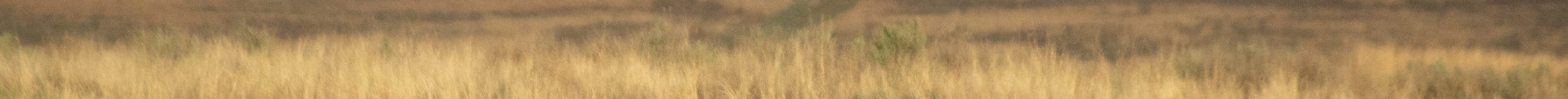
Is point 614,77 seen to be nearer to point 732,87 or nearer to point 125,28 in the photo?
point 732,87

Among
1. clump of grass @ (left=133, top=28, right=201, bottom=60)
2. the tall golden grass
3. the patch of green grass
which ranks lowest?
the tall golden grass

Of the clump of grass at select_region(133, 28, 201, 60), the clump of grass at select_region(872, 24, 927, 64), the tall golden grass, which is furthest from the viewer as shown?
the clump of grass at select_region(133, 28, 201, 60)

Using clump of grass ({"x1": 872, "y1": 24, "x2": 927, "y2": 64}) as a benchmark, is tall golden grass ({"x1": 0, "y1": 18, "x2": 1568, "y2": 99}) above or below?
below

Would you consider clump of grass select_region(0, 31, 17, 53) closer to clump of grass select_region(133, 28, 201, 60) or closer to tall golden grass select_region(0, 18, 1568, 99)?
tall golden grass select_region(0, 18, 1568, 99)

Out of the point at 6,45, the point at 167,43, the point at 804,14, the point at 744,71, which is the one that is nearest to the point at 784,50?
the point at 744,71

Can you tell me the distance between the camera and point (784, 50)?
119 inches

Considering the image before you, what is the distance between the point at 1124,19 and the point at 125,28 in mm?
3678

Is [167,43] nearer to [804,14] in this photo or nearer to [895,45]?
[804,14]

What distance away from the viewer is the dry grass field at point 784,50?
2396 millimetres

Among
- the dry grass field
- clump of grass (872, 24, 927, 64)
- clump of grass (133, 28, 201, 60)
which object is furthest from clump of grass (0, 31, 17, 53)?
clump of grass (872, 24, 927, 64)

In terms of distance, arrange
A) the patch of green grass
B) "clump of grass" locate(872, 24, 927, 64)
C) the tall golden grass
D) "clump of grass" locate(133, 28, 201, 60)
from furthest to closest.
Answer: the patch of green grass
"clump of grass" locate(133, 28, 201, 60)
"clump of grass" locate(872, 24, 927, 64)
the tall golden grass

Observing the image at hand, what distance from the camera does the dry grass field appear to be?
7.86 ft

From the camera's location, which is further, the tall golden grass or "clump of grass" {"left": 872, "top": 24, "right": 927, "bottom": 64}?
"clump of grass" {"left": 872, "top": 24, "right": 927, "bottom": 64}

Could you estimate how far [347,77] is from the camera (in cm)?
246
